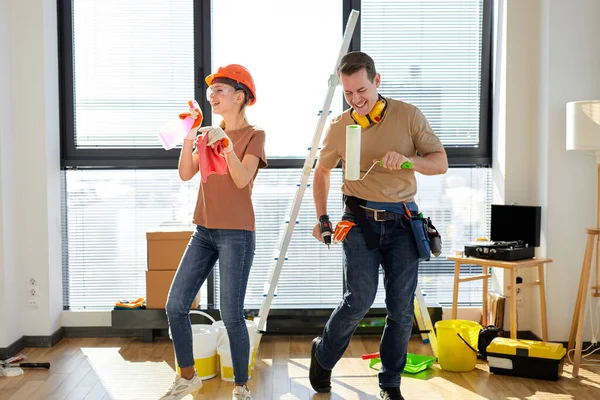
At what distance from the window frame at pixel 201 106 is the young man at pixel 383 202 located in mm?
1644

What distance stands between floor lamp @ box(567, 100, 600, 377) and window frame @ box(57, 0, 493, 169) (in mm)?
904

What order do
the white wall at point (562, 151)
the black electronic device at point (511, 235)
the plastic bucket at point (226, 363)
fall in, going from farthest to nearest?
the white wall at point (562, 151)
the black electronic device at point (511, 235)
the plastic bucket at point (226, 363)

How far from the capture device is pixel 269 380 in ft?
12.9

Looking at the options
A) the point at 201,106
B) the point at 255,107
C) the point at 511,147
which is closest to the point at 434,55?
the point at 511,147

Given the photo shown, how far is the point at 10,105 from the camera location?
178 inches

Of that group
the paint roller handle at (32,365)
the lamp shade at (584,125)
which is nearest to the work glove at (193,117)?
the paint roller handle at (32,365)

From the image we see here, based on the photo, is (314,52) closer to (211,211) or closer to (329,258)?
(329,258)

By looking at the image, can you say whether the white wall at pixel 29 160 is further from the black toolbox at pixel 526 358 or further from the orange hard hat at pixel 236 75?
the black toolbox at pixel 526 358

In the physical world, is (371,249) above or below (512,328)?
above

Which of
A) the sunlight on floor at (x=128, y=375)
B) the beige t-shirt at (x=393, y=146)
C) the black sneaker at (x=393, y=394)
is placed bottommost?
the sunlight on floor at (x=128, y=375)

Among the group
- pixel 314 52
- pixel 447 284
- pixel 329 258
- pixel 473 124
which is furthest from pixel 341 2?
pixel 447 284

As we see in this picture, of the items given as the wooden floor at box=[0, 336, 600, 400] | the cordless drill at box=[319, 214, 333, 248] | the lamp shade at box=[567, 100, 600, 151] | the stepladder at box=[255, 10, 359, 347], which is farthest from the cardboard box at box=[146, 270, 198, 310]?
the lamp shade at box=[567, 100, 600, 151]

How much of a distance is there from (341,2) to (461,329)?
232 centimetres

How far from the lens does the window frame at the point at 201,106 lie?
4887 mm
